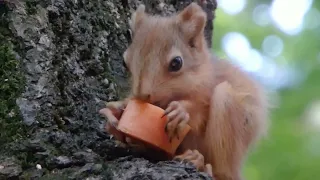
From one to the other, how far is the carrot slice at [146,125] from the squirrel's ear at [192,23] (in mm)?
474

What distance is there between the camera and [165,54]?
2.30 metres

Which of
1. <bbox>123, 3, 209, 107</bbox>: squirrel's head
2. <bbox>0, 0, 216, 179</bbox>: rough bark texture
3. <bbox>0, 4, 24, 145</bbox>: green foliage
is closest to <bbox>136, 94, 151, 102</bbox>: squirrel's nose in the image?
<bbox>123, 3, 209, 107</bbox>: squirrel's head

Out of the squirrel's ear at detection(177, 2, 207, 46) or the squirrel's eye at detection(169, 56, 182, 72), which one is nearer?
the squirrel's eye at detection(169, 56, 182, 72)

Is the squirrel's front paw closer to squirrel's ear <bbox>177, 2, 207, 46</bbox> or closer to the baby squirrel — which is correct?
the baby squirrel

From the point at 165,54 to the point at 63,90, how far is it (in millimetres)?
375

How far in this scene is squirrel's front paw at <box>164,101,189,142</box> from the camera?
2.05 m

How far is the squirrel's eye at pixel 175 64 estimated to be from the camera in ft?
7.46

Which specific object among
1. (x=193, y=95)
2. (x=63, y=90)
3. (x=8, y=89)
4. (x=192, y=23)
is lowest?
(x=8, y=89)

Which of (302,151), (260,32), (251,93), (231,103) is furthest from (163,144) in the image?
(260,32)

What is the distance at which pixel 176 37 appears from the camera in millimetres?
2436

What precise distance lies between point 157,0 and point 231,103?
930 mm

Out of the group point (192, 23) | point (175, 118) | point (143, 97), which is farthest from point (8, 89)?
point (192, 23)

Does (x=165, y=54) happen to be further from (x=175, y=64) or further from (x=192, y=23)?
(x=192, y=23)

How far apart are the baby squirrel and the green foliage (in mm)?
292
